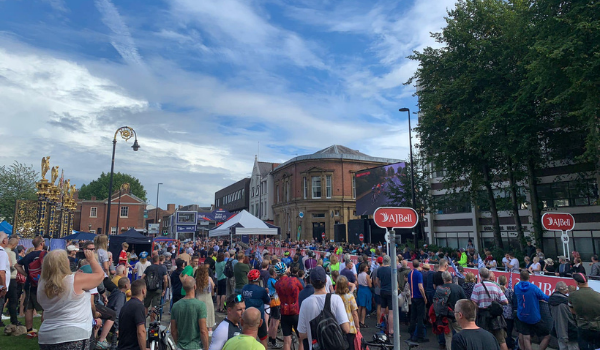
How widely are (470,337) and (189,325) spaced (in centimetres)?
346

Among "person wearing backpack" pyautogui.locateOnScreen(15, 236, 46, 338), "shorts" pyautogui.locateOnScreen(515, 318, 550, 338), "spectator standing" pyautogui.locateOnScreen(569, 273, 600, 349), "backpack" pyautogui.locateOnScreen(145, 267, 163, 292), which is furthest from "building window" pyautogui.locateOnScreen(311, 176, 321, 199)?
"spectator standing" pyautogui.locateOnScreen(569, 273, 600, 349)

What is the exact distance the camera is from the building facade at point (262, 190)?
64.9 meters

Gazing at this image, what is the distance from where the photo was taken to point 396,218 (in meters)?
5.78

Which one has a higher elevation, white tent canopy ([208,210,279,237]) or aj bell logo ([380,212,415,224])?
white tent canopy ([208,210,279,237])

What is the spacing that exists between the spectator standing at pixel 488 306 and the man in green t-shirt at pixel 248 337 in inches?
213

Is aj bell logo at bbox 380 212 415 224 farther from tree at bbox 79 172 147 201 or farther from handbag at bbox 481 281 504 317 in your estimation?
tree at bbox 79 172 147 201

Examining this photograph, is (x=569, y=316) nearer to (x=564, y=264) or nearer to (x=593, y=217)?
(x=564, y=264)

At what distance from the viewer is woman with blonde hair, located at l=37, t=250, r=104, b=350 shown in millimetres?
3838

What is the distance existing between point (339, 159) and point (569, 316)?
1827 inches

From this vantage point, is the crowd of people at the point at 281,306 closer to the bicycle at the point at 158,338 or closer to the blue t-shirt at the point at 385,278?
the blue t-shirt at the point at 385,278

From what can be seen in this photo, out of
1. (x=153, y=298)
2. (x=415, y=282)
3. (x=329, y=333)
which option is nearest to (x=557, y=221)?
(x=415, y=282)

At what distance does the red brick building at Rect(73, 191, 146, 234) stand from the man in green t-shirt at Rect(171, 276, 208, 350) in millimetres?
74337

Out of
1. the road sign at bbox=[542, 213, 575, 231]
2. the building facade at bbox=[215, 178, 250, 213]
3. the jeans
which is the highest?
the building facade at bbox=[215, 178, 250, 213]

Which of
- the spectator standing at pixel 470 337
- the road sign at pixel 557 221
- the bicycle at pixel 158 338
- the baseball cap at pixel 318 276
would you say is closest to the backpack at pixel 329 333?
the baseball cap at pixel 318 276
